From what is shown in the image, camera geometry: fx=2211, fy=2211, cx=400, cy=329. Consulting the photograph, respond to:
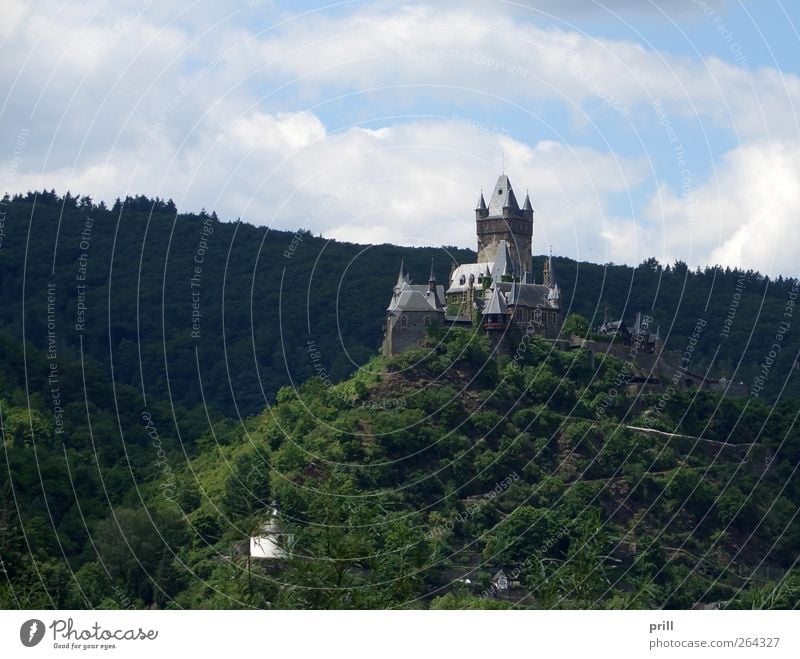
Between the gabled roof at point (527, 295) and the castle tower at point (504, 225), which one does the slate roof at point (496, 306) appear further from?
the castle tower at point (504, 225)

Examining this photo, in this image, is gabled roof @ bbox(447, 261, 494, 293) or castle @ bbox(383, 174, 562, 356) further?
gabled roof @ bbox(447, 261, 494, 293)

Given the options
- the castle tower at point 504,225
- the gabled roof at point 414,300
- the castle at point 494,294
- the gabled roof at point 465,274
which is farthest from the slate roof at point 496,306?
the castle tower at point 504,225

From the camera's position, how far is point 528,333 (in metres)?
126

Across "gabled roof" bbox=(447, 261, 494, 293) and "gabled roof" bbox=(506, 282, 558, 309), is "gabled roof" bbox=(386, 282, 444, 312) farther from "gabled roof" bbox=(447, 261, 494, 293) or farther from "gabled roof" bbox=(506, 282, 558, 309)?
"gabled roof" bbox=(447, 261, 494, 293)

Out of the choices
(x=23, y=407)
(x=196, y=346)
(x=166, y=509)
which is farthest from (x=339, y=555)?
(x=196, y=346)

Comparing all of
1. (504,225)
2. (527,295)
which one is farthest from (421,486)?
(504,225)

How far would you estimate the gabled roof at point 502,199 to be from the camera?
137m

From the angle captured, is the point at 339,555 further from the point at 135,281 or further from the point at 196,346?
the point at 135,281

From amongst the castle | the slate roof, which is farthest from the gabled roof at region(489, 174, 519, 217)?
the slate roof

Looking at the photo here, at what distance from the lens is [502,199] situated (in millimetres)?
137875

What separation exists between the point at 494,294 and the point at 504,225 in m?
12.0

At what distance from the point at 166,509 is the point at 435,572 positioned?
15586 mm

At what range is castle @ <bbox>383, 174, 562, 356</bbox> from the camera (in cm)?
12269

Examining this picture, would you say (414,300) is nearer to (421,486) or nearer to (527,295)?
(527,295)
